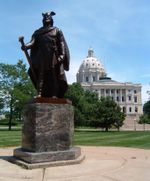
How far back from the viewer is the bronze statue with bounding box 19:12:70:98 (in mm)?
9453

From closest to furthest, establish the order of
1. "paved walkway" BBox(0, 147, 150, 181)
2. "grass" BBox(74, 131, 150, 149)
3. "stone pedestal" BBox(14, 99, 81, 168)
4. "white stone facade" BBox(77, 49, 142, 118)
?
"paved walkway" BBox(0, 147, 150, 181) → "stone pedestal" BBox(14, 99, 81, 168) → "grass" BBox(74, 131, 150, 149) → "white stone facade" BBox(77, 49, 142, 118)

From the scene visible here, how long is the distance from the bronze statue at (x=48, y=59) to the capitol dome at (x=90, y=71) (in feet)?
494

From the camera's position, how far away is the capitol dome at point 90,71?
16238cm

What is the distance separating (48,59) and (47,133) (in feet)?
6.53

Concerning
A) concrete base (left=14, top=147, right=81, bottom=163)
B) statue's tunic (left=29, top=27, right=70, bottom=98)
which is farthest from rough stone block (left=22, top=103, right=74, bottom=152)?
statue's tunic (left=29, top=27, right=70, bottom=98)

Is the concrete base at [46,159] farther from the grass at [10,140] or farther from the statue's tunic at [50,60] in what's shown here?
the grass at [10,140]

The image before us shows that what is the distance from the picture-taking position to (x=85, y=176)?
725 centimetres

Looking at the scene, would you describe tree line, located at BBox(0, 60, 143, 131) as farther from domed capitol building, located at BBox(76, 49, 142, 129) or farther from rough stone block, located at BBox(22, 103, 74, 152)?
domed capitol building, located at BBox(76, 49, 142, 129)

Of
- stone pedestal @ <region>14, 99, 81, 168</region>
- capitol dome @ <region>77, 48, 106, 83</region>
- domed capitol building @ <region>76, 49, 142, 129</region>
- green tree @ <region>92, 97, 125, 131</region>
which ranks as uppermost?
capitol dome @ <region>77, 48, 106, 83</region>

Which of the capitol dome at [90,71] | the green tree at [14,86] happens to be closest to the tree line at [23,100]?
the green tree at [14,86]

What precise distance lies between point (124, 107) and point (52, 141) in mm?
144393

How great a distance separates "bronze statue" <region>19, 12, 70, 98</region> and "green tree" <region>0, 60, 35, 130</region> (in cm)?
4004

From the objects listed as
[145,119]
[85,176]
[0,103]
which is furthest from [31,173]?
[145,119]

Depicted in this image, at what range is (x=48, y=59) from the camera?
9414 millimetres
